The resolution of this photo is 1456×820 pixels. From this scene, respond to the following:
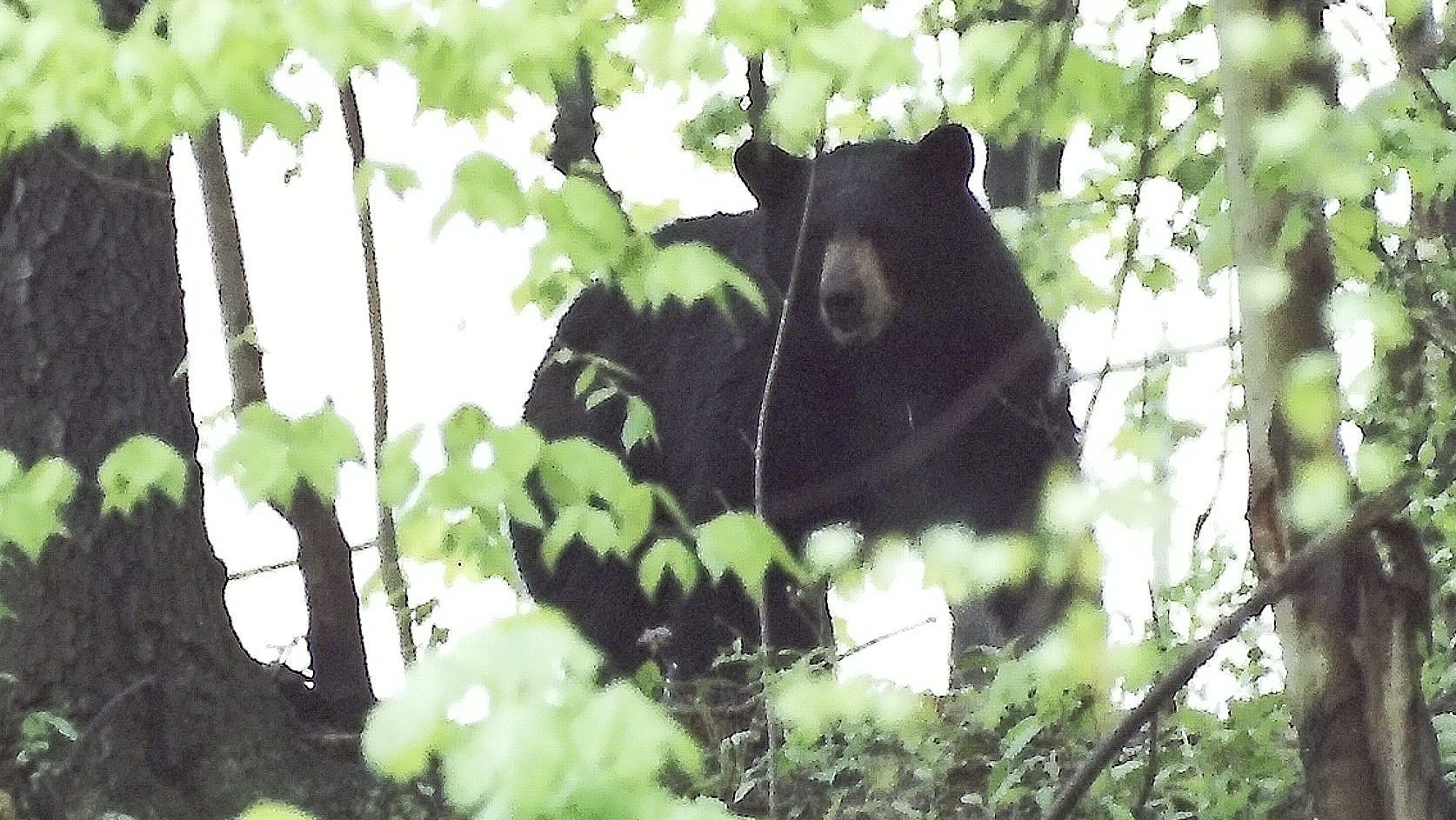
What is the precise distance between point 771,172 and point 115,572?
82.2 inches

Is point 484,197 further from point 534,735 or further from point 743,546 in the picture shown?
point 534,735

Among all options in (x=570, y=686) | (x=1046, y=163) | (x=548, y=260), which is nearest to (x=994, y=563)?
(x=548, y=260)

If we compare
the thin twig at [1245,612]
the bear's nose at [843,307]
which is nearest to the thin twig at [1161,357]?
the thin twig at [1245,612]

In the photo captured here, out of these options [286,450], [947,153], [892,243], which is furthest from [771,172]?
[286,450]

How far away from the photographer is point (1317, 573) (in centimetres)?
173

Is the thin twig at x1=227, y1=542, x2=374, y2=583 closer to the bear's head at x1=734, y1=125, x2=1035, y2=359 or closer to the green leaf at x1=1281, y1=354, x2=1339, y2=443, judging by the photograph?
the bear's head at x1=734, y1=125, x2=1035, y2=359

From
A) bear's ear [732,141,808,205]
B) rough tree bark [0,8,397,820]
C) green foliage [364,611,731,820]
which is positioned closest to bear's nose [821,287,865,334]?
bear's ear [732,141,808,205]

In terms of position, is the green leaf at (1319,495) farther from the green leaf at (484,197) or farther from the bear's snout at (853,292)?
the bear's snout at (853,292)

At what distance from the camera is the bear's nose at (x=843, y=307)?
420cm

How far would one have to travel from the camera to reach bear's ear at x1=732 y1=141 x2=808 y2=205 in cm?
412

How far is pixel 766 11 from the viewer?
186cm

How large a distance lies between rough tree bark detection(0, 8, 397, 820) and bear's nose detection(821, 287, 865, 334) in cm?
173

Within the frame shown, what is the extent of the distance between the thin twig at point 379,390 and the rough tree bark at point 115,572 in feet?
1.14

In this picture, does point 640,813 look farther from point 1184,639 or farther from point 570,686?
point 1184,639
